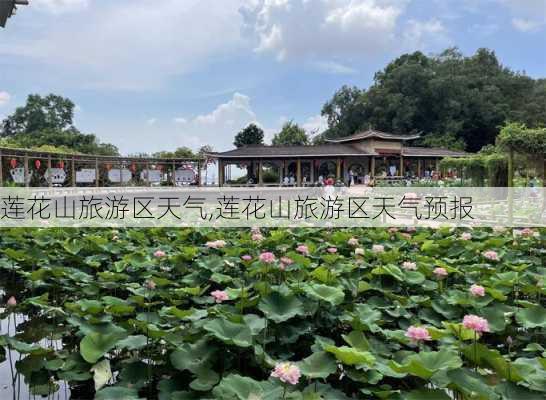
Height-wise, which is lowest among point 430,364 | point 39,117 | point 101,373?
point 101,373

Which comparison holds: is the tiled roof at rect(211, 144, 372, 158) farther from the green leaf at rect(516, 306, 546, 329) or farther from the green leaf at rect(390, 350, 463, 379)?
the green leaf at rect(390, 350, 463, 379)

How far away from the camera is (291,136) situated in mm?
42406

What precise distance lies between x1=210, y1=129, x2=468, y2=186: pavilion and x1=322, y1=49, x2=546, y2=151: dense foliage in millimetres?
6554

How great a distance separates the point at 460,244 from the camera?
361 centimetres

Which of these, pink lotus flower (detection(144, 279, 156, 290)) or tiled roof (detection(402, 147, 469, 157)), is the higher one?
tiled roof (detection(402, 147, 469, 157))

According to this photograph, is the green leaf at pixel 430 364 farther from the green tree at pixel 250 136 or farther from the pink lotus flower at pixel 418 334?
the green tree at pixel 250 136

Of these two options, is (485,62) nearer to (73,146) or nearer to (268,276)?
(73,146)

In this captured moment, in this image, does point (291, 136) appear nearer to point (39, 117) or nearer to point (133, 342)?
point (39, 117)

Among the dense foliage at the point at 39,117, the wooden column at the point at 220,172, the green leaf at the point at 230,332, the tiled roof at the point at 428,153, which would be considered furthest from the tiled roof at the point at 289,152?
the green leaf at the point at 230,332

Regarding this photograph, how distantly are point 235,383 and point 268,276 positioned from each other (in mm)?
1224

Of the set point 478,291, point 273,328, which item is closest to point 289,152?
point 478,291

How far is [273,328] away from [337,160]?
29416 millimetres

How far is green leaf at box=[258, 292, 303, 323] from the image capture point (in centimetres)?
188

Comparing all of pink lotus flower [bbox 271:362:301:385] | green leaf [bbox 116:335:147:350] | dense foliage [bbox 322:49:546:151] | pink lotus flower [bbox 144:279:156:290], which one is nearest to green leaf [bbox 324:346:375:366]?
pink lotus flower [bbox 271:362:301:385]
